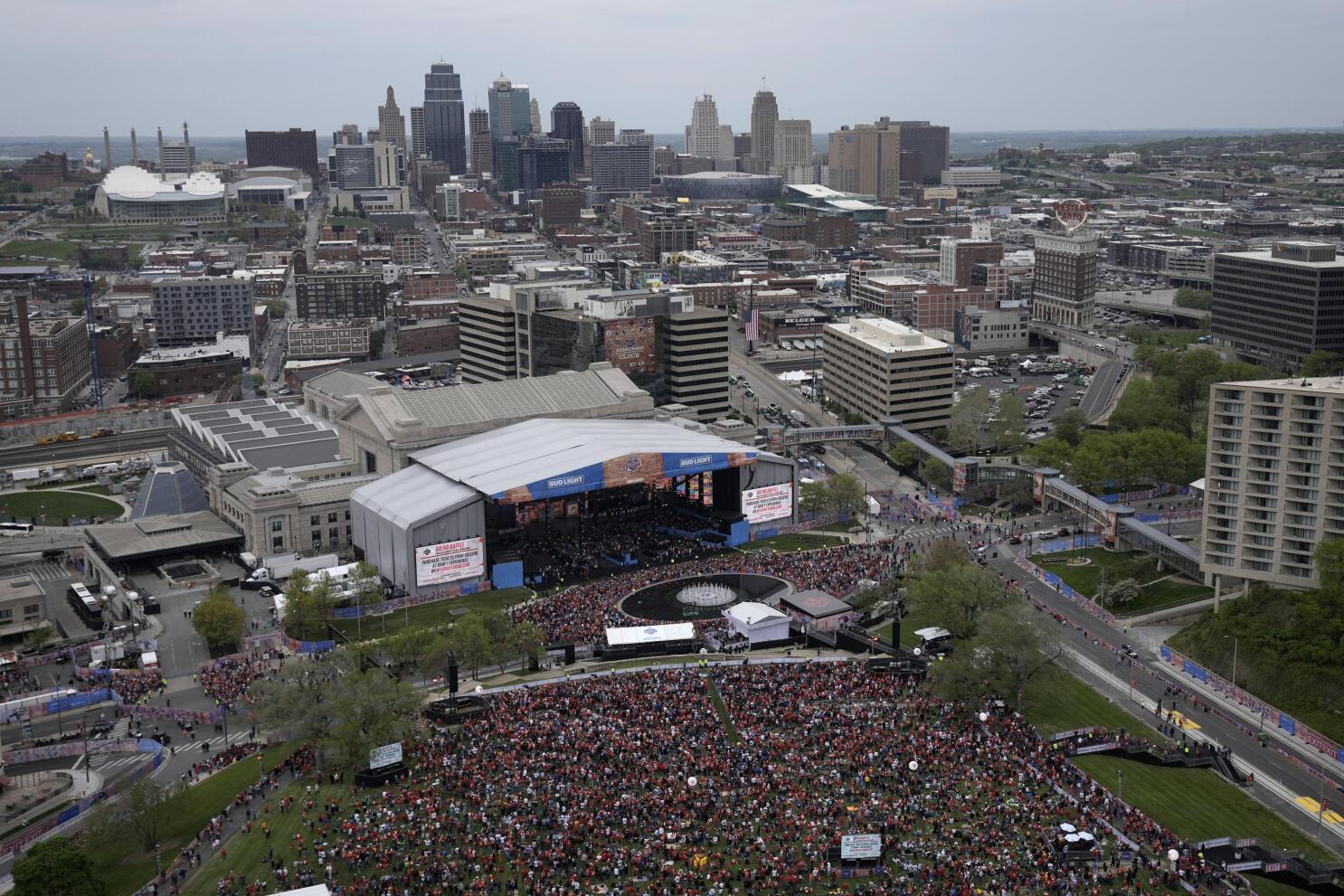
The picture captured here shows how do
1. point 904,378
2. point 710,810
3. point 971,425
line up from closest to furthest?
1. point 710,810
2. point 971,425
3. point 904,378

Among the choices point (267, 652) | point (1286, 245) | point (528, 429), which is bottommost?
point (267, 652)

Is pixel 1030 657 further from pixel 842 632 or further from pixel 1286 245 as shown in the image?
pixel 1286 245

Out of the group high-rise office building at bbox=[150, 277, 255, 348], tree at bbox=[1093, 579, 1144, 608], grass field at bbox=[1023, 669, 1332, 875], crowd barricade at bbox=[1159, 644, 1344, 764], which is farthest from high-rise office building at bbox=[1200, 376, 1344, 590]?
high-rise office building at bbox=[150, 277, 255, 348]

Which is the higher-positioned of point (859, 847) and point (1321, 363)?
point (1321, 363)

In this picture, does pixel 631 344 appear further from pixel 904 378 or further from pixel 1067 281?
pixel 1067 281

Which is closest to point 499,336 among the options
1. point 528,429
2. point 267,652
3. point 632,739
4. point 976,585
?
point 528,429

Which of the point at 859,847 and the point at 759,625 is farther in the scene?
the point at 759,625

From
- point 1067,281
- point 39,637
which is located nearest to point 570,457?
point 39,637
